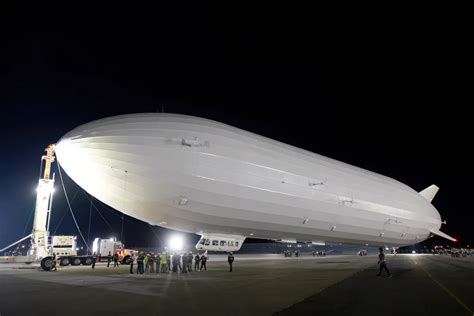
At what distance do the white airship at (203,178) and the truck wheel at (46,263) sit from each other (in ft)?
30.5

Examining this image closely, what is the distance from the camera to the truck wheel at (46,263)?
26578mm

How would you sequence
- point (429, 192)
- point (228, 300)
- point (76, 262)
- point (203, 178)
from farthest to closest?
point (429, 192) → point (76, 262) → point (203, 178) → point (228, 300)

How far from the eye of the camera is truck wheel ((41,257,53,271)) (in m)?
26.6

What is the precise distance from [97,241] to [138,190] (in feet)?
80.0

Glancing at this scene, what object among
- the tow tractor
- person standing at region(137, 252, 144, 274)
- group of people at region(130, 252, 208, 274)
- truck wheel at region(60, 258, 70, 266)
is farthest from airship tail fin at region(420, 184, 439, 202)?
truck wheel at region(60, 258, 70, 266)

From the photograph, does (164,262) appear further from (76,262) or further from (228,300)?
(228,300)

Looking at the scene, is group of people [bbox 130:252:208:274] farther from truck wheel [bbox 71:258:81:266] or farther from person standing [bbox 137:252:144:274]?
truck wheel [bbox 71:258:81:266]


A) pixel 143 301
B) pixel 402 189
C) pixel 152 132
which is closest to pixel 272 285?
pixel 143 301

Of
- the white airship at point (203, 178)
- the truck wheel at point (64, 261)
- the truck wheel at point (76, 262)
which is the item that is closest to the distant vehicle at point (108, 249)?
the truck wheel at point (76, 262)

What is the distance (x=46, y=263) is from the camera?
1051 inches

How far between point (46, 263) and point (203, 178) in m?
15.2

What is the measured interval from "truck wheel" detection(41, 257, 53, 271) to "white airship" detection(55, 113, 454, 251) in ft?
30.5

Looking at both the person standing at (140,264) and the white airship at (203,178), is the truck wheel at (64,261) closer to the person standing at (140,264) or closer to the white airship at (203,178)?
the person standing at (140,264)

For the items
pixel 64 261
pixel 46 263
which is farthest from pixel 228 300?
pixel 64 261
